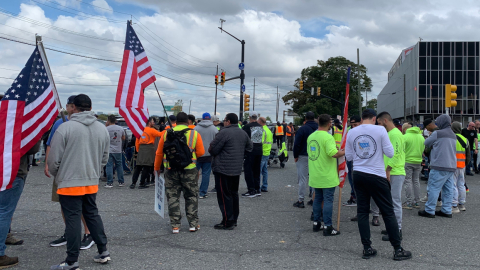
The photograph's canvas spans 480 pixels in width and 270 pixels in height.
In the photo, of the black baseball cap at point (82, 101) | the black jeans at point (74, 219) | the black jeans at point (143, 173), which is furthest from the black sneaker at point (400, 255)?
the black jeans at point (143, 173)

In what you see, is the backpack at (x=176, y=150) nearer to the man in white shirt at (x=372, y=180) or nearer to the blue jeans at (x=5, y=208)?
the blue jeans at (x=5, y=208)

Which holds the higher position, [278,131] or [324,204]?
[278,131]

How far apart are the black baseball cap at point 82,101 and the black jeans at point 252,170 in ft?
18.1

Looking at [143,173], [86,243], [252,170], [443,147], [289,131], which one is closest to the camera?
[86,243]

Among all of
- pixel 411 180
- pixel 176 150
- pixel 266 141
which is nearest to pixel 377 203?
pixel 176 150

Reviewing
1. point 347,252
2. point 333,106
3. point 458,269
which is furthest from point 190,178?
point 333,106

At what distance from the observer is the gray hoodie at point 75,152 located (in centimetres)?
442

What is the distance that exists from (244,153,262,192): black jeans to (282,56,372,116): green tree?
178 ft

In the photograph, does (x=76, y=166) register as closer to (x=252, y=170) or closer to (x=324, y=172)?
(x=324, y=172)

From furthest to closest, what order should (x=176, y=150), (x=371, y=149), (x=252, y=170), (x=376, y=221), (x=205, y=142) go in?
1. (x=252, y=170)
2. (x=205, y=142)
3. (x=376, y=221)
4. (x=176, y=150)
5. (x=371, y=149)

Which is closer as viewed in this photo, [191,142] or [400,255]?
[400,255]

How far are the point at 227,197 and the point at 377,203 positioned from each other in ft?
7.99

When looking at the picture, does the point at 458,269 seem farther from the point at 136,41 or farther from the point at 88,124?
the point at 136,41

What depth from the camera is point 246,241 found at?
5.90 m
